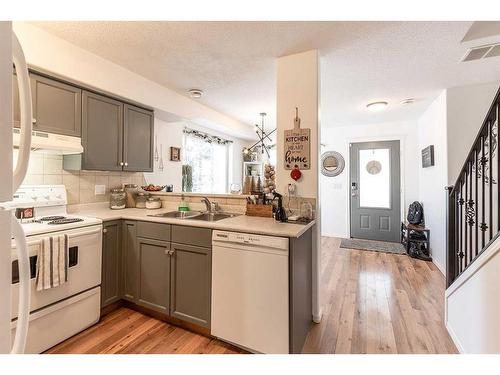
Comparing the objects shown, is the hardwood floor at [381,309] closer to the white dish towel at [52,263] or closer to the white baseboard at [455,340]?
the white baseboard at [455,340]

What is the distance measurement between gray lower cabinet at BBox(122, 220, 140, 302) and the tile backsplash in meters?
0.76

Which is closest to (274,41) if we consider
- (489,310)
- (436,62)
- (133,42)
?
(133,42)

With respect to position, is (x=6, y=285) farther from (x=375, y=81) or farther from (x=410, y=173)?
(x=410, y=173)

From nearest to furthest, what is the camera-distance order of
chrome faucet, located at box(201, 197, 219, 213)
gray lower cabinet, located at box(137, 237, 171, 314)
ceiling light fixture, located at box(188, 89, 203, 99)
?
gray lower cabinet, located at box(137, 237, 171, 314) < chrome faucet, located at box(201, 197, 219, 213) < ceiling light fixture, located at box(188, 89, 203, 99)

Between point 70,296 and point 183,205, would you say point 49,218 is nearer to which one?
point 70,296

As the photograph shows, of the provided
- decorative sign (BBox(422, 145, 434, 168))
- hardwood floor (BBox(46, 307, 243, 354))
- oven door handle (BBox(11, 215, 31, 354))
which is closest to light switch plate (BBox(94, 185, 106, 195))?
hardwood floor (BBox(46, 307, 243, 354))

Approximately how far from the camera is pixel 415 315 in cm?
218

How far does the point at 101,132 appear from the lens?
2.45 m

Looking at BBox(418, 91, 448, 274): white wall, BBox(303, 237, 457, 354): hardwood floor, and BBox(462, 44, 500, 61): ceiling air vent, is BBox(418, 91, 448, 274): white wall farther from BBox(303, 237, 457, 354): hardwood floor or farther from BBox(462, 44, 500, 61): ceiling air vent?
BBox(462, 44, 500, 61): ceiling air vent

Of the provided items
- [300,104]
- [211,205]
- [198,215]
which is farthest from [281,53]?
[198,215]

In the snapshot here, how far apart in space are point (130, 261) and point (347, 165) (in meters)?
4.51

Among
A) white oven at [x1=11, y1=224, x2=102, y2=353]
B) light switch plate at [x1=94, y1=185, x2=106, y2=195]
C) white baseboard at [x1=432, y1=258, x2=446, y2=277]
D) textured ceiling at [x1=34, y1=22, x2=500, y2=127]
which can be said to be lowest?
white baseboard at [x1=432, y1=258, x2=446, y2=277]

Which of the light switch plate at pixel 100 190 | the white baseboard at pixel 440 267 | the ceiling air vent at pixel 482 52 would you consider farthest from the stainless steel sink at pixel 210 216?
the white baseboard at pixel 440 267

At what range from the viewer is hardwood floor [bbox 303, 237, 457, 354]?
1.80 metres
